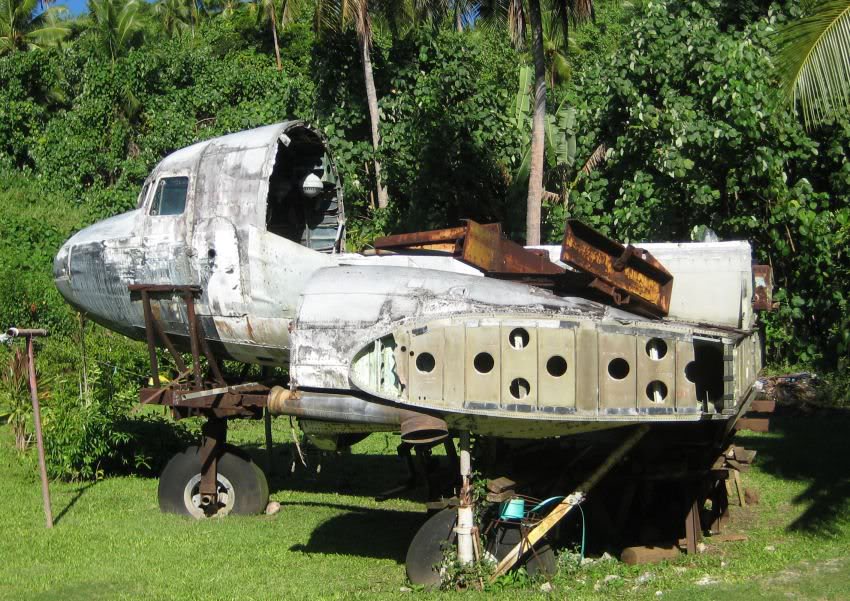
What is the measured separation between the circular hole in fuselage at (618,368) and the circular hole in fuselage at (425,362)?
1.57 meters

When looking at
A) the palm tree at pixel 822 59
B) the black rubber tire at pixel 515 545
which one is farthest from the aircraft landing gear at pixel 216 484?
the palm tree at pixel 822 59

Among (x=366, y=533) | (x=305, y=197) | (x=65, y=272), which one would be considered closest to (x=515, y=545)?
(x=366, y=533)

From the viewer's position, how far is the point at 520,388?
912cm

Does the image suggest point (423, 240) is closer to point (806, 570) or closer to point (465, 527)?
point (465, 527)

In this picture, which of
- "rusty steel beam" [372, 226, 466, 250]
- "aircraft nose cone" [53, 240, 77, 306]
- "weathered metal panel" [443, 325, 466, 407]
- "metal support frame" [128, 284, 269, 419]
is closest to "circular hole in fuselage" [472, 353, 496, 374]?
"weathered metal panel" [443, 325, 466, 407]

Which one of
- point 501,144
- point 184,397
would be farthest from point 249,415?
point 501,144

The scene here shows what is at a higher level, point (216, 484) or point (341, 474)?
point (216, 484)

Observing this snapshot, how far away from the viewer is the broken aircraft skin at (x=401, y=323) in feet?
29.7

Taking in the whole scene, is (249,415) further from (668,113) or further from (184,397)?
(668,113)

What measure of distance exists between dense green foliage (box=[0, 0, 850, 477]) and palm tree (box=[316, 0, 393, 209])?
1.26 feet

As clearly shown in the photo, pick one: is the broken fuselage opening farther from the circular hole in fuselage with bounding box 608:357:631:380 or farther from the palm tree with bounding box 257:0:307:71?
the palm tree with bounding box 257:0:307:71

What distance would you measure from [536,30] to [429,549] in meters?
11.9

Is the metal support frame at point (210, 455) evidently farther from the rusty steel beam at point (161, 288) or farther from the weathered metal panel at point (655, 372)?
the weathered metal panel at point (655, 372)

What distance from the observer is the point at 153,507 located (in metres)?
13.1
